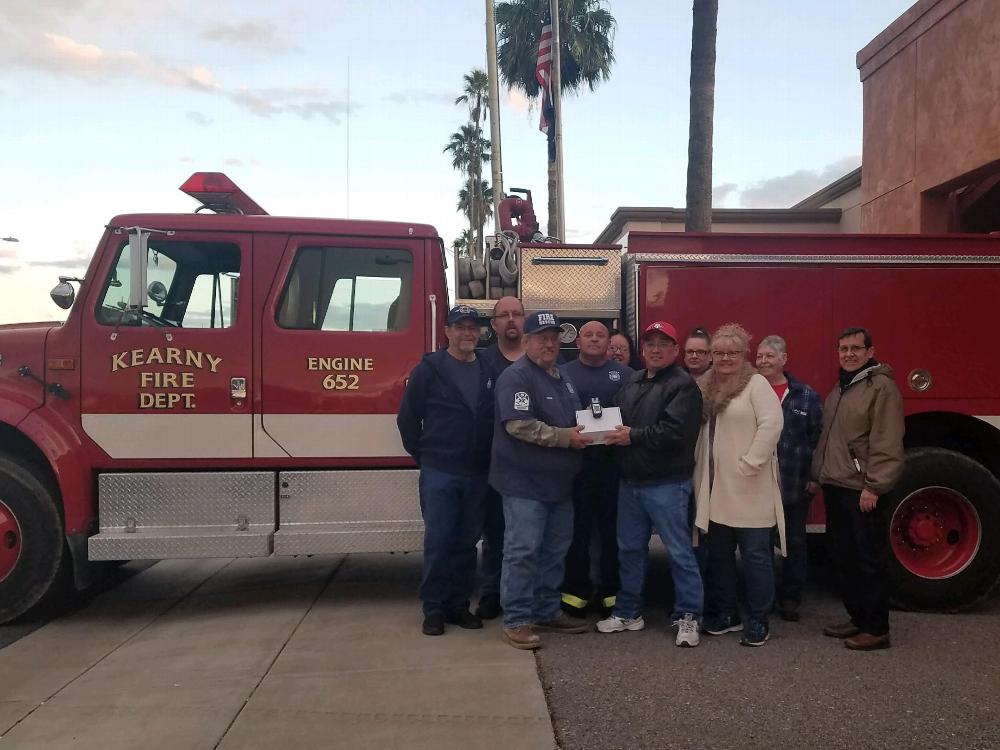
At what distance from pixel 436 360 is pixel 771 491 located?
1967mm

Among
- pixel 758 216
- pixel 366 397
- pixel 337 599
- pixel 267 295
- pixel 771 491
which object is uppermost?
pixel 758 216

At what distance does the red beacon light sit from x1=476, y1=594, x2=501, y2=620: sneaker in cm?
296

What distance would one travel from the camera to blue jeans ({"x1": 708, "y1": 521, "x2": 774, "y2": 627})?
13.9 ft

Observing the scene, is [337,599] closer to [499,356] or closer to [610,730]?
[499,356]

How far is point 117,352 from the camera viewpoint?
4.63 m

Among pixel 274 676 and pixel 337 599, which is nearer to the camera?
pixel 274 676

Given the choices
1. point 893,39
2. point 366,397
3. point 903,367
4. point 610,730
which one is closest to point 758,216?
point 893,39

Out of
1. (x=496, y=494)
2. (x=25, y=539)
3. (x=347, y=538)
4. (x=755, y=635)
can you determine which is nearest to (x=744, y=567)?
(x=755, y=635)

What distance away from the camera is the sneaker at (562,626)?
4.50m

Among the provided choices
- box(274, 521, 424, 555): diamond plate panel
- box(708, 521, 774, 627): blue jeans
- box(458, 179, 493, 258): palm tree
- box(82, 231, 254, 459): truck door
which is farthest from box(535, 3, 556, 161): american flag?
box(458, 179, 493, 258): palm tree

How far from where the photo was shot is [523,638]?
4250mm

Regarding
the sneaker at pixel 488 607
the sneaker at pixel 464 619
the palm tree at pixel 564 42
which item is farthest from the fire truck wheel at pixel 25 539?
the palm tree at pixel 564 42

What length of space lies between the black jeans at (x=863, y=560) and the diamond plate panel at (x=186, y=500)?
10.8ft

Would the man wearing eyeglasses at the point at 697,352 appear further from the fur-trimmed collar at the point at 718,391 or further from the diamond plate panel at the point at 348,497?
the diamond plate panel at the point at 348,497
